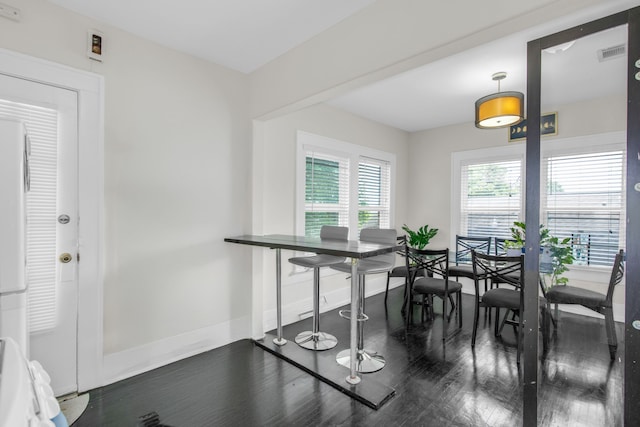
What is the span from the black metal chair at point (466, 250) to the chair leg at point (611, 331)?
245 cm

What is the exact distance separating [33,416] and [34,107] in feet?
7.19

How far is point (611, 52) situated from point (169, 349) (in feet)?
11.5

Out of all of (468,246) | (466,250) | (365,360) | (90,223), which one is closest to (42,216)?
(90,223)

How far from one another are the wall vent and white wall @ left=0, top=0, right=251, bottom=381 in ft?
8.71

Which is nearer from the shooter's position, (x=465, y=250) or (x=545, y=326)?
(x=545, y=326)

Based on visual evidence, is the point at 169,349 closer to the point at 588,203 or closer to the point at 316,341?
the point at 316,341

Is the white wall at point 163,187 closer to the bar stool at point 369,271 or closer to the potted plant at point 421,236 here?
the bar stool at point 369,271

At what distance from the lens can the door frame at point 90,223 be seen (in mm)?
2230

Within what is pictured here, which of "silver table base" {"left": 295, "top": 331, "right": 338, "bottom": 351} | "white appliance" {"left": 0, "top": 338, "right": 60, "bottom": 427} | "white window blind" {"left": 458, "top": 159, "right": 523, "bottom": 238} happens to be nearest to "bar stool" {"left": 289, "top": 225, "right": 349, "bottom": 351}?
"silver table base" {"left": 295, "top": 331, "right": 338, "bottom": 351}

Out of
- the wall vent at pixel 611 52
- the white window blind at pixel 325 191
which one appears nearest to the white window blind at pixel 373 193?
the white window blind at pixel 325 191

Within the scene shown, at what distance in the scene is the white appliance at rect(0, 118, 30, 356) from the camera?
1.31 m

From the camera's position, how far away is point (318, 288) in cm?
295

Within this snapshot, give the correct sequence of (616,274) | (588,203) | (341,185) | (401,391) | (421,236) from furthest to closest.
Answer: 1. (421,236)
2. (341,185)
3. (401,391)
4. (588,203)
5. (616,274)

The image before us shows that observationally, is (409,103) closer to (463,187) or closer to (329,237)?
(463,187)
